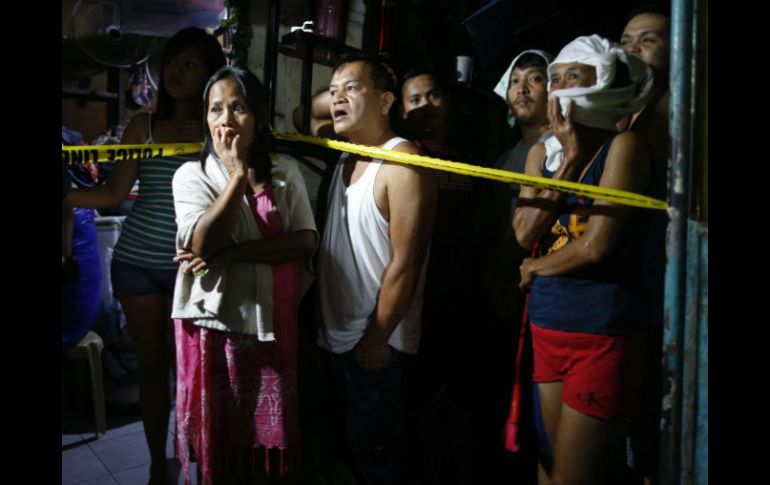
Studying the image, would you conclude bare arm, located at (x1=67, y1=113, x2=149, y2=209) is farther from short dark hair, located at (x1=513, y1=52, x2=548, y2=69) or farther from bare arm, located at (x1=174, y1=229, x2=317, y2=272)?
short dark hair, located at (x1=513, y1=52, x2=548, y2=69)

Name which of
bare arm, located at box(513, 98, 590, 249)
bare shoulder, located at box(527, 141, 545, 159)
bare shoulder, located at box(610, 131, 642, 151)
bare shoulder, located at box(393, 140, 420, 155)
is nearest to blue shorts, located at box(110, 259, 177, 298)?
bare shoulder, located at box(393, 140, 420, 155)

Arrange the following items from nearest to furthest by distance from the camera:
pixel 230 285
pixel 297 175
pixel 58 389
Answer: pixel 58 389 → pixel 230 285 → pixel 297 175

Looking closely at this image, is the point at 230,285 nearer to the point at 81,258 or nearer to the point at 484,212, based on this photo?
the point at 81,258

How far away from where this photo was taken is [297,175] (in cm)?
241

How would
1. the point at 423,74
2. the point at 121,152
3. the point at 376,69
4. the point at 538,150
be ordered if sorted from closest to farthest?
A: the point at 121,152 → the point at 538,150 → the point at 376,69 → the point at 423,74

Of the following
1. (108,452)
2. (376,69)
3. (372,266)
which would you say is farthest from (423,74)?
(108,452)

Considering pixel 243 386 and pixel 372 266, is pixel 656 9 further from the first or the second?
pixel 243 386

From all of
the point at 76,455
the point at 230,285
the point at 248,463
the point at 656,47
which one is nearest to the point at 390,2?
the point at 656,47

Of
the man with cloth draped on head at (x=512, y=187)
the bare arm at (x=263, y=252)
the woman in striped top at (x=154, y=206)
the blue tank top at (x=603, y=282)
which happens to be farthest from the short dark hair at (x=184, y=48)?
the blue tank top at (x=603, y=282)

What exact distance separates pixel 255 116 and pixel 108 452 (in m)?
1.63

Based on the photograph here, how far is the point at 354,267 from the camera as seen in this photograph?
2.38 m

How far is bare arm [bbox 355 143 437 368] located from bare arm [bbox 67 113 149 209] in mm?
1070

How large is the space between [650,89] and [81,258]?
8.18ft

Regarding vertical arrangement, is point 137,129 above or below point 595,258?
above
